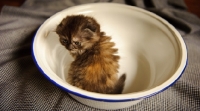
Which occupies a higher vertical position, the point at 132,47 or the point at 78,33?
the point at 78,33

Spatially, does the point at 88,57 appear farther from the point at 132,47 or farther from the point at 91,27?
the point at 132,47

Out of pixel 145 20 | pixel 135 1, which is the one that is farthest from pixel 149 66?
pixel 135 1

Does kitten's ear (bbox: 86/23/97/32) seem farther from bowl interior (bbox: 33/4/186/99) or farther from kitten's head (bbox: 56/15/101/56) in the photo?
bowl interior (bbox: 33/4/186/99)

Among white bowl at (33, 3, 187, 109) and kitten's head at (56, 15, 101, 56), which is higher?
kitten's head at (56, 15, 101, 56)

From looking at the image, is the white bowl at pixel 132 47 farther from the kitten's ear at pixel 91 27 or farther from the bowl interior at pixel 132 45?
the kitten's ear at pixel 91 27

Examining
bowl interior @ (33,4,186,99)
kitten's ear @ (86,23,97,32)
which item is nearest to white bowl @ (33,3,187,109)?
bowl interior @ (33,4,186,99)

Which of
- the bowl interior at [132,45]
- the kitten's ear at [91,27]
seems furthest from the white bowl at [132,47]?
the kitten's ear at [91,27]

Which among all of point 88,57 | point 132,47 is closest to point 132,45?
point 132,47
